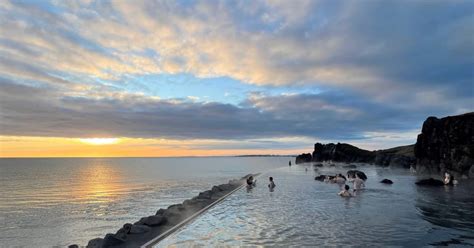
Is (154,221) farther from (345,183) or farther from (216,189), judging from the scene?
(345,183)

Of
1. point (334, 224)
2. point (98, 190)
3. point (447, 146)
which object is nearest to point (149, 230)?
point (334, 224)

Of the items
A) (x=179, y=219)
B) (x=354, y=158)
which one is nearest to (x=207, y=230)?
(x=179, y=219)

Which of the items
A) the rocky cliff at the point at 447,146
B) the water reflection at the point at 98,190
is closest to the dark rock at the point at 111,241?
the water reflection at the point at 98,190

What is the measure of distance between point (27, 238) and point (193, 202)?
1262 cm

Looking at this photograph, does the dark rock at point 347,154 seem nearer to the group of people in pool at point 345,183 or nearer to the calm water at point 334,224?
the group of people in pool at point 345,183

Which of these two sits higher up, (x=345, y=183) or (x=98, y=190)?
(x=345, y=183)

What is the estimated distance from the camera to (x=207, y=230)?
766 inches

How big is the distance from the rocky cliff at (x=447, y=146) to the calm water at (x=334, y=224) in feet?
124

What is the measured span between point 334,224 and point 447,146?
61.1m

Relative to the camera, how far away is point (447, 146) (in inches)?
2781

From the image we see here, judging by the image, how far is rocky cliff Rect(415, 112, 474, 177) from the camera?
6425 centimetres

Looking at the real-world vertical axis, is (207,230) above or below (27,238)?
above

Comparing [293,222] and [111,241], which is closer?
[111,241]

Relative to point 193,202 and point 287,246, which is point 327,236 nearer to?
point 287,246
